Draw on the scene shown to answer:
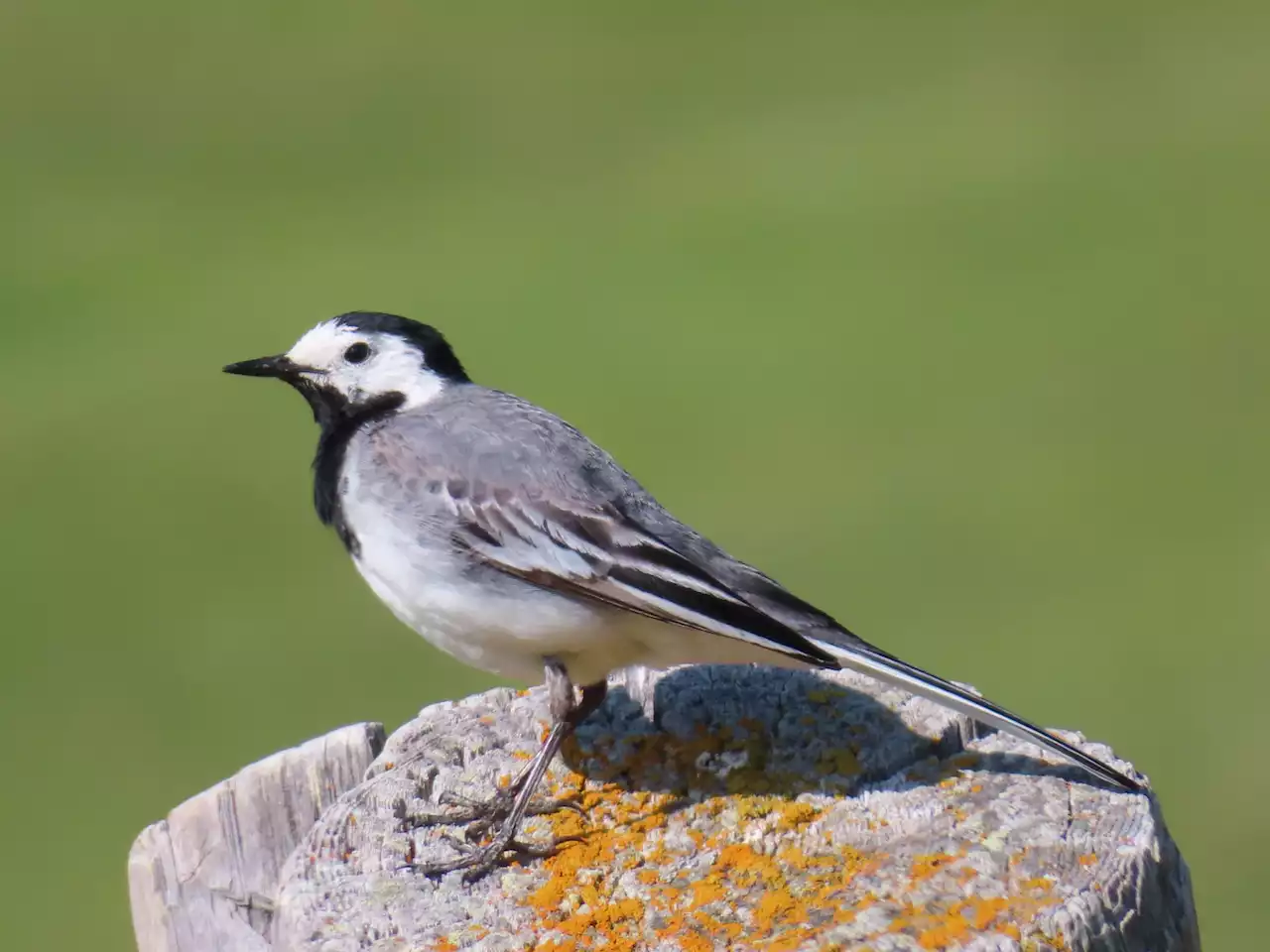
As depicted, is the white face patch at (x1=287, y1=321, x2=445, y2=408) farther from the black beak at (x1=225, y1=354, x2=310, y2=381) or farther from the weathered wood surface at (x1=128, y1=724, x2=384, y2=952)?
the weathered wood surface at (x1=128, y1=724, x2=384, y2=952)

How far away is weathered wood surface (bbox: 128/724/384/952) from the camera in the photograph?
462cm

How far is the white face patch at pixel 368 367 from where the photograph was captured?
5.61 m

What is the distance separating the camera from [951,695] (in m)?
4.50

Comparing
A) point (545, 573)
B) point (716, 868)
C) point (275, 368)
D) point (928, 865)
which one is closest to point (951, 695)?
point (928, 865)

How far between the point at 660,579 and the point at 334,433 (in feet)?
4.71

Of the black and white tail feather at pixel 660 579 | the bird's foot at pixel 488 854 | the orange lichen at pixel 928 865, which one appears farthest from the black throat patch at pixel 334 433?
the orange lichen at pixel 928 865

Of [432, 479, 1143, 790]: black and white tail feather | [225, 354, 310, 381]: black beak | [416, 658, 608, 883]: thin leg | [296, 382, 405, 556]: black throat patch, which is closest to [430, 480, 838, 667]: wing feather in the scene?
[432, 479, 1143, 790]: black and white tail feather

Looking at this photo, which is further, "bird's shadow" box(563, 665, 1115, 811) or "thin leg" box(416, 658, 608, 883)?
"bird's shadow" box(563, 665, 1115, 811)

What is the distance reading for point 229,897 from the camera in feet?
15.2

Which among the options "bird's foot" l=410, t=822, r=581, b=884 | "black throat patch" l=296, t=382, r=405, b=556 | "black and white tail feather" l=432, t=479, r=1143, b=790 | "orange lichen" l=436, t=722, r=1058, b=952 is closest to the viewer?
"orange lichen" l=436, t=722, r=1058, b=952

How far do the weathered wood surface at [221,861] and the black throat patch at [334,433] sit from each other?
0.81 m

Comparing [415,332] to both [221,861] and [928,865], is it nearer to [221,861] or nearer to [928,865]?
[221,861]

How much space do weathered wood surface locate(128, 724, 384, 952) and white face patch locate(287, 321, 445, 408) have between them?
135 centimetres

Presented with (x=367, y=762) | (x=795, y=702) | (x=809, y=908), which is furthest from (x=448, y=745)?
(x=809, y=908)
